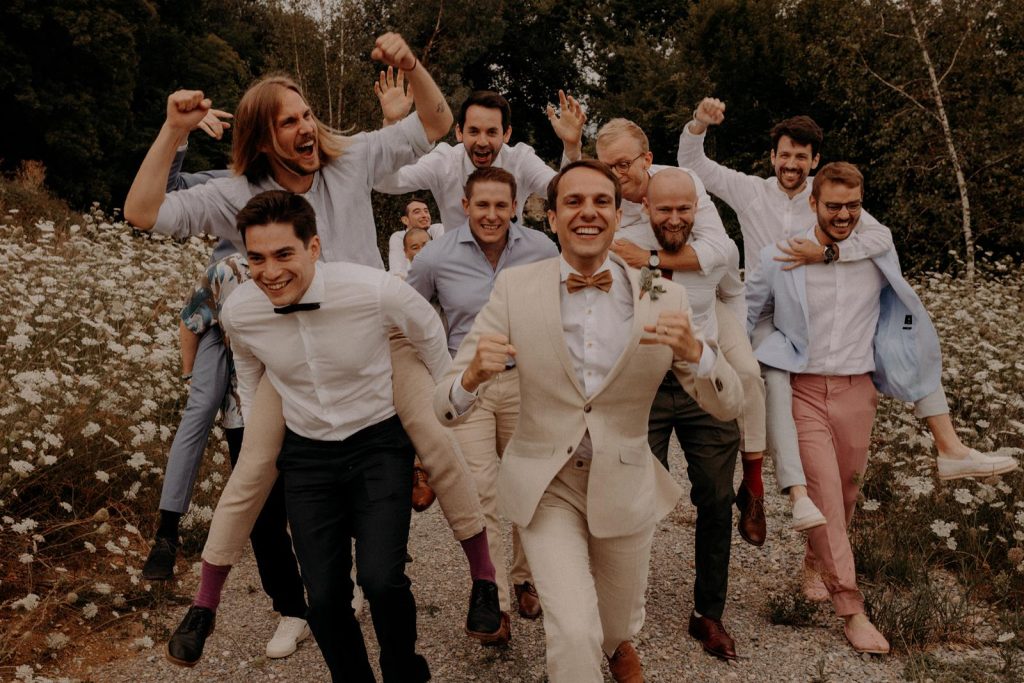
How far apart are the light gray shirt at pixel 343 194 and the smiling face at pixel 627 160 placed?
1.06m

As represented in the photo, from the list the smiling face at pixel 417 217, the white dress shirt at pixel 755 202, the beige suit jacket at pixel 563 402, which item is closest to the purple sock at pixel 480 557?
the beige suit jacket at pixel 563 402

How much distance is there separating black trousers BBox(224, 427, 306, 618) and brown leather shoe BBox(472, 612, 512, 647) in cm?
102

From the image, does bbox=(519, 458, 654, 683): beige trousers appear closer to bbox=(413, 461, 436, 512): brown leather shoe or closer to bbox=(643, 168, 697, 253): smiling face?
bbox=(413, 461, 436, 512): brown leather shoe

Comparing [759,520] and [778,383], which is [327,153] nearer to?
[778,383]

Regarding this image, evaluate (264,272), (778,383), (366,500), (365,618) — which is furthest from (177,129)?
(778,383)

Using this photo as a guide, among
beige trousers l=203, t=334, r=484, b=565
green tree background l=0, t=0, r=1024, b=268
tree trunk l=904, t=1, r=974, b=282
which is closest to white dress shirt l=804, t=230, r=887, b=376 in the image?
beige trousers l=203, t=334, r=484, b=565

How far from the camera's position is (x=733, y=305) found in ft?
15.6

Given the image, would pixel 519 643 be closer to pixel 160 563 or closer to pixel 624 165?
pixel 160 563

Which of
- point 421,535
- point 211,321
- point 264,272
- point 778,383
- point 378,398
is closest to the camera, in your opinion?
point 264,272

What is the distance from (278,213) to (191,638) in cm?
173

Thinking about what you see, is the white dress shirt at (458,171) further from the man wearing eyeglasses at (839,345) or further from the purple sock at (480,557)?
the purple sock at (480,557)

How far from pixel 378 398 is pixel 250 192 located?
3.58 feet

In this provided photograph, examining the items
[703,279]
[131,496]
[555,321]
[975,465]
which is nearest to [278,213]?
[555,321]

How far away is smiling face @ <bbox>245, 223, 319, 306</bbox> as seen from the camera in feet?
10.8
